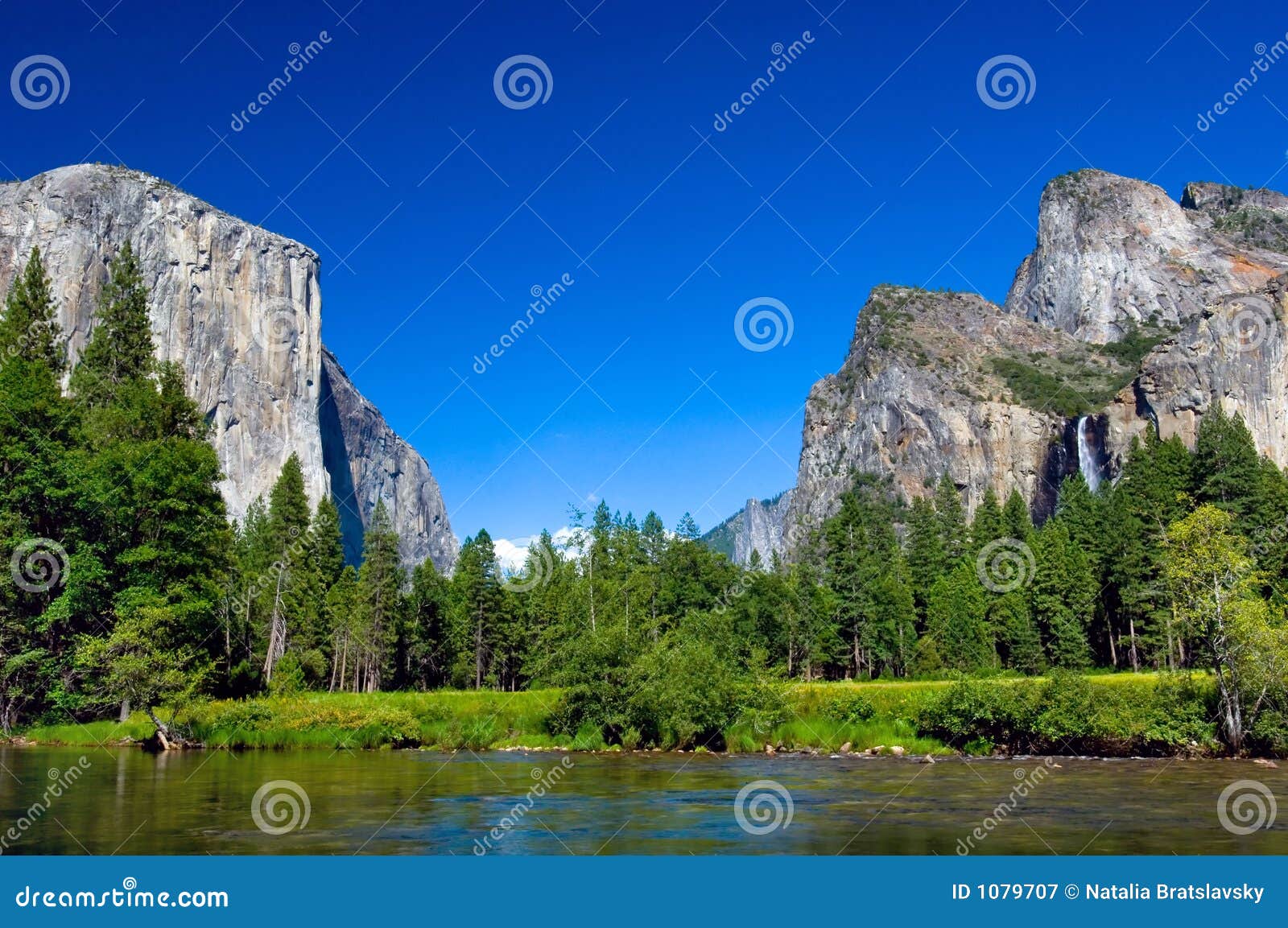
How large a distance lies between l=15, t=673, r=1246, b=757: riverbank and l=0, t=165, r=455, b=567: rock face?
136 meters

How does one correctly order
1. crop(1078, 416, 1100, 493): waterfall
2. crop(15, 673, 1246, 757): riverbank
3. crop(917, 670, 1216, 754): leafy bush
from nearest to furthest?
crop(917, 670, 1216, 754): leafy bush → crop(15, 673, 1246, 757): riverbank → crop(1078, 416, 1100, 493): waterfall

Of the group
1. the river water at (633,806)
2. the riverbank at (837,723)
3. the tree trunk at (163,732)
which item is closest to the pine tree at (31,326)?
the riverbank at (837,723)

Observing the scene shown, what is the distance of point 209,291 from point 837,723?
164 m

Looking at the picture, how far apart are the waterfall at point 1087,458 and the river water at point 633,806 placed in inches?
5413

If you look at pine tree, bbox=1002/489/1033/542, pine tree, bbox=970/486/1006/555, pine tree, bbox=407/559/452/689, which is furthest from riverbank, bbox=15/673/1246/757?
pine tree, bbox=970/486/1006/555

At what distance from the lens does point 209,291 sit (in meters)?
174

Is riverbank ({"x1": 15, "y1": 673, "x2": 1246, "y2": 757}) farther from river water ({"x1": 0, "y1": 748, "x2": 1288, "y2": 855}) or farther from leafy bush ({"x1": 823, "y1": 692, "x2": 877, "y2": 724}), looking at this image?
river water ({"x1": 0, "y1": 748, "x2": 1288, "y2": 855})

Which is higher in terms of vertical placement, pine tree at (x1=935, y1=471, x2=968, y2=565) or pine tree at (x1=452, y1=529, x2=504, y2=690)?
pine tree at (x1=935, y1=471, x2=968, y2=565)

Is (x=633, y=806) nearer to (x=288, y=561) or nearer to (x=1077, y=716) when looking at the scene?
(x=1077, y=716)

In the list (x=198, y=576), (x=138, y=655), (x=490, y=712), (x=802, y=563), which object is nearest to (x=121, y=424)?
(x=198, y=576)

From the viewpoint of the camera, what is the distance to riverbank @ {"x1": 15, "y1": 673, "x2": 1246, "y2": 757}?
33.8m

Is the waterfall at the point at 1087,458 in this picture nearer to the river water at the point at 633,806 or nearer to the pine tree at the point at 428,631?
the pine tree at the point at 428,631

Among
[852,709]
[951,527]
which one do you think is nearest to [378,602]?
[852,709]

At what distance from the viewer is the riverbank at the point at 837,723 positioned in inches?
1329
